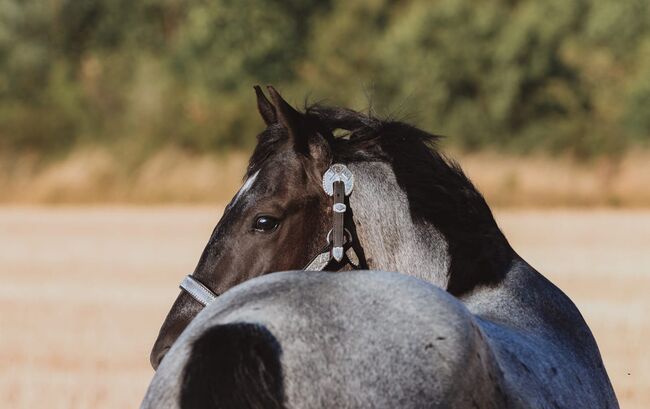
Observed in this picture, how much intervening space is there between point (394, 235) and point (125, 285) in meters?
13.1

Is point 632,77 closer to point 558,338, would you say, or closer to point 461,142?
point 461,142

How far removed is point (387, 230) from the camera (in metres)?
4.59

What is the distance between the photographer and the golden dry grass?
30406mm

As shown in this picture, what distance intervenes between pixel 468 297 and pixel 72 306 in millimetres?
10869

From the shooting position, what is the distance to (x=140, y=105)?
37.7 m

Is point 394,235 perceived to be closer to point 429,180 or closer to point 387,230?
point 387,230

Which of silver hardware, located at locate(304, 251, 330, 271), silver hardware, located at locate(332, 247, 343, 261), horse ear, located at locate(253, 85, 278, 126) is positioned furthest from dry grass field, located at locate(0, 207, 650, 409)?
silver hardware, located at locate(332, 247, 343, 261)

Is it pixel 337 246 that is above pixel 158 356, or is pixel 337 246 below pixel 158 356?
above

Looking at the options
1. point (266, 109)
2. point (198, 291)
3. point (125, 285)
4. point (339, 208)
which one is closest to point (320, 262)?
point (339, 208)

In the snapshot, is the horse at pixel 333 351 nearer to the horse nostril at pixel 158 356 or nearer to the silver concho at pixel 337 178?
the horse nostril at pixel 158 356

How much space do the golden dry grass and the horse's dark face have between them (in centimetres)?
2484

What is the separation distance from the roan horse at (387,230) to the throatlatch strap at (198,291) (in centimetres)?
3

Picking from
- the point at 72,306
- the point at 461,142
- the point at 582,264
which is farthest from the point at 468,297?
the point at 461,142

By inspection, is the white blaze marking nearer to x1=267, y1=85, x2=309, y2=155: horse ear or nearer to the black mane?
the black mane
